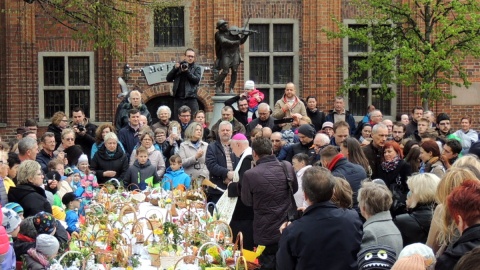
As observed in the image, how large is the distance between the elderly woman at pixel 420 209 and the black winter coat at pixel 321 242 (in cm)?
87

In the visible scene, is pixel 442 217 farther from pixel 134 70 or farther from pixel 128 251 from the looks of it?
pixel 134 70

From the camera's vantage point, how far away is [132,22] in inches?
983

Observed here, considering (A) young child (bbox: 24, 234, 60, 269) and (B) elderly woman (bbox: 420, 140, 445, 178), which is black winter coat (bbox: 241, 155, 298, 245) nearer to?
(A) young child (bbox: 24, 234, 60, 269)

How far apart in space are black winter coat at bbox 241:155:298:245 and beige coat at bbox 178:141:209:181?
531 centimetres

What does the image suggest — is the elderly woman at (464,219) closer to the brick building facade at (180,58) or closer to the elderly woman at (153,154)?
the elderly woman at (153,154)

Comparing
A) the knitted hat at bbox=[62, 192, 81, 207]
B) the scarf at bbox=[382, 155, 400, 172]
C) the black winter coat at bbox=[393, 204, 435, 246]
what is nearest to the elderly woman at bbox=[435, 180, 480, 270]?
the black winter coat at bbox=[393, 204, 435, 246]

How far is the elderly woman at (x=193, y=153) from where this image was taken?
49.7 ft

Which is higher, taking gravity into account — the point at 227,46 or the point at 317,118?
the point at 227,46

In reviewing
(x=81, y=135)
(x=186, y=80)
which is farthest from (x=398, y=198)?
(x=186, y=80)

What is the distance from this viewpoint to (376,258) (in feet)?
21.9

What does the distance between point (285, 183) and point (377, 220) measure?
8.12ft

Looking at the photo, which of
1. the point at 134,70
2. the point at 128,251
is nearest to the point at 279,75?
the point at 134,70

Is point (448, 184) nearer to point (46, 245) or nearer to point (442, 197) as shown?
point (442, 197)

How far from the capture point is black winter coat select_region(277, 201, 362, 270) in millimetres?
7211
